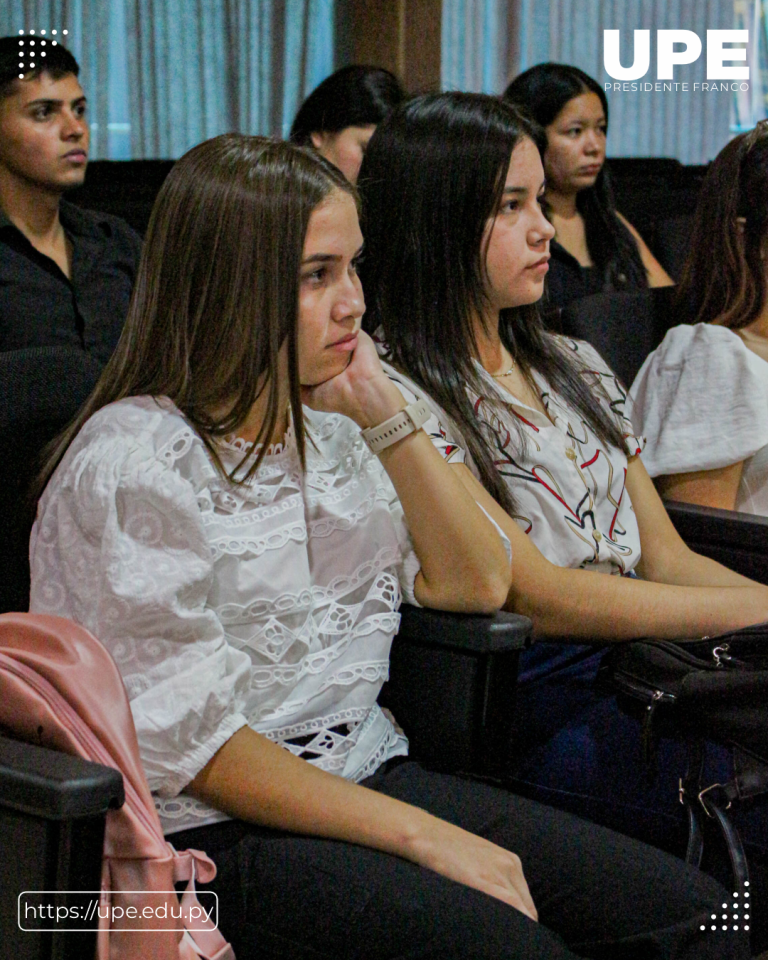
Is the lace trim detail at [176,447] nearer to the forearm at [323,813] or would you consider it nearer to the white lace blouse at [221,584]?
the white lace blouse at [221,584]

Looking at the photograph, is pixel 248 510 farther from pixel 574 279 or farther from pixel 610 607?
pixel 574 279

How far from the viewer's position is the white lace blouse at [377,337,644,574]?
64.1 inches

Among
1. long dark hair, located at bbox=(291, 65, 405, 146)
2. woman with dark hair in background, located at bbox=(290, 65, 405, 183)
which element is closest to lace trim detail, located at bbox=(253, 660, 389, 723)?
woman with dark hair in background, located at bbox=(290, 65, 405, 183)

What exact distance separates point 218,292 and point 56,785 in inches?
21.7

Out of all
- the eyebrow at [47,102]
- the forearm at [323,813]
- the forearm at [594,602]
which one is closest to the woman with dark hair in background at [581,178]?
the eyebrow at [47,102]

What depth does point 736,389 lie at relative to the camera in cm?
201

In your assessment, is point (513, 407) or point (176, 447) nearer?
point (176, 447)

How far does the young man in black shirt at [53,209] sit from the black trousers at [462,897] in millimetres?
1726

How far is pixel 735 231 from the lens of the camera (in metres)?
2.05

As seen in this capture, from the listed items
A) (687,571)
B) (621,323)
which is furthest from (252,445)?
(621,323)

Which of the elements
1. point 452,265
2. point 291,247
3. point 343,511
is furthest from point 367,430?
point 452,265

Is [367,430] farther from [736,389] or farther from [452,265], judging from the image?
[736,389]

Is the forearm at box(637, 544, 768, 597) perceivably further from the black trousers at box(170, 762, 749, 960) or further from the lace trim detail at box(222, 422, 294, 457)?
the lace trim detail at box(222, 422, 294, 457)

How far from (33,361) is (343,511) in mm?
405
